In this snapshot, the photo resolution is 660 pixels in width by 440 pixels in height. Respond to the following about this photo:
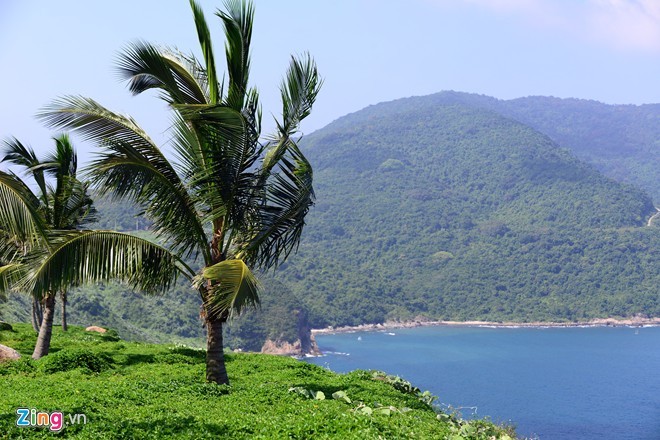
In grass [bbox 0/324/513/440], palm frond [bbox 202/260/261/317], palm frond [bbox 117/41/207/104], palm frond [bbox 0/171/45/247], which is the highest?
palm frond [bbox 117/41/207/104]

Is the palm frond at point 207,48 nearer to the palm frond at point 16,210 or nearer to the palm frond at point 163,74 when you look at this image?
the palm frond at point 163,74

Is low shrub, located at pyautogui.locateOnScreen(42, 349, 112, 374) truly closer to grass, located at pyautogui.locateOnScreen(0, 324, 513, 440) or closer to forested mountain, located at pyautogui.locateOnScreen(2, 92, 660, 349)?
grass, located at pyautogui.locateOnScreen(0, 324, 513, 440)

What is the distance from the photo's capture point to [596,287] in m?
151

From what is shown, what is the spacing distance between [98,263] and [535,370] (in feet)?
322

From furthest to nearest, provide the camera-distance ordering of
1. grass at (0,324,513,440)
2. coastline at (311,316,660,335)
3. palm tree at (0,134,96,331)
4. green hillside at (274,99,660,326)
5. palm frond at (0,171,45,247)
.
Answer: green hillside at (274,99,660,326)
coastline at (311,316,660,335)
palm tree at (0,134,96,331)
grass at (0,324,513,440)
palm frond at (0,171,45,247)

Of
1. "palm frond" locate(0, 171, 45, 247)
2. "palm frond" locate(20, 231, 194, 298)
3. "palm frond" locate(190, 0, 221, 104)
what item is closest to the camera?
"palm frond" locate(0, 171, 45, 247)

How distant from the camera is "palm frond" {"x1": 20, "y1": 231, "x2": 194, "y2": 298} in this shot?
9.52 m

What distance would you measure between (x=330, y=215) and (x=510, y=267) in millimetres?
58592

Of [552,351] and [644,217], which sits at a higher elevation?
[644,217]

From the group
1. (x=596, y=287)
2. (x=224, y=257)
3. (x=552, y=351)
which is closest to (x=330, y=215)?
(x=596, y=287)

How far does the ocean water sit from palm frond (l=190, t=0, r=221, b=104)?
40898 millimetres

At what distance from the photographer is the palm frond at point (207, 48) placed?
10844 mm

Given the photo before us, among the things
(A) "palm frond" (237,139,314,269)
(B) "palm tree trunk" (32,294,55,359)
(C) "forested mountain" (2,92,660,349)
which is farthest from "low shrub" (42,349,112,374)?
(C) "forested mountain" (2,92,660,349)

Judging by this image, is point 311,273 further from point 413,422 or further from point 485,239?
point 413,422
